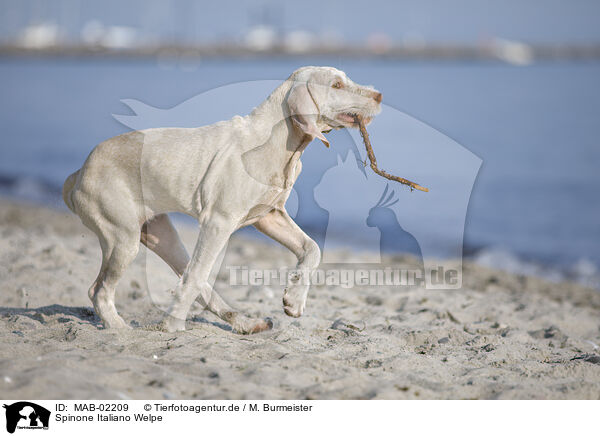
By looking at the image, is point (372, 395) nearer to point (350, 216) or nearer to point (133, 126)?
point (133, 126)

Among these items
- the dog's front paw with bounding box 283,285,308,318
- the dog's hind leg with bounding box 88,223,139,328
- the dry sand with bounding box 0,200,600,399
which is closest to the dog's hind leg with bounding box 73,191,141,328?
the dog's hind leg with bounding box 88,223,139,328

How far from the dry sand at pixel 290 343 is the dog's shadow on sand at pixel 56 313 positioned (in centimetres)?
2

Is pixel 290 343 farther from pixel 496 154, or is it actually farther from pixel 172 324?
pixel 496 154

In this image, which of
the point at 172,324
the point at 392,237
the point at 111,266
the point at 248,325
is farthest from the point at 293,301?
the point at 392,237

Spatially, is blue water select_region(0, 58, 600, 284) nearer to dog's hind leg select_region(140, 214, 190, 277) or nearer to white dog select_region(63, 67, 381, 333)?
white dog select_region(63, 67, 381, 333)

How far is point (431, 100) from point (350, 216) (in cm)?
3343

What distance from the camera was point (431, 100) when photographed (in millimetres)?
44750

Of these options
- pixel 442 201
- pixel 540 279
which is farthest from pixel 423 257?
pixel 442 201

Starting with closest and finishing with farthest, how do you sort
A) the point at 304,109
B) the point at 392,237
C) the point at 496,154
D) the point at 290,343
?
the point at 304,109 → the point at 290,343 → the point at 392,237 → the point at 496,154

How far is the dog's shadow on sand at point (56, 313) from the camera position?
5684 mm

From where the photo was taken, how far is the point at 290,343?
5.06m

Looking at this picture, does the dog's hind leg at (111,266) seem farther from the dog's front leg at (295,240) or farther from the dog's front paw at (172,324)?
the dog's front leg at (295,240)

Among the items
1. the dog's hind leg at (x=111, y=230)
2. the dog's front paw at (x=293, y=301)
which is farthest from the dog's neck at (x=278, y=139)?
the dog's hind leg at (x=111, y=230)
